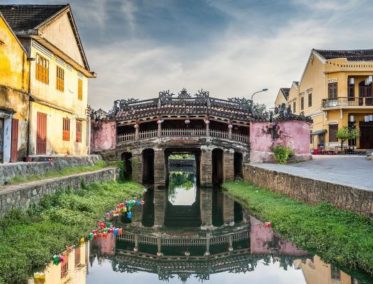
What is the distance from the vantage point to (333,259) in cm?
952

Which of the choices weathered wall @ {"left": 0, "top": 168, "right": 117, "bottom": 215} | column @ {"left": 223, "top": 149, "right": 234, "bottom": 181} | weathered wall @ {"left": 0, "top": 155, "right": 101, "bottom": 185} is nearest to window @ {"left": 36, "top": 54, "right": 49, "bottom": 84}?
weathered wall @ {"left": 0, "top": 155, "right": 101, "bottom": 185}

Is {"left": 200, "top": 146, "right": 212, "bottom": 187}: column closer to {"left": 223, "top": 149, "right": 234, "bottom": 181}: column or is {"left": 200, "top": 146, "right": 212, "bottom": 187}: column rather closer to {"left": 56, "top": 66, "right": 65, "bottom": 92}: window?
{"left": 223, "top": 149, "right": 234, "bottom": 181}: column

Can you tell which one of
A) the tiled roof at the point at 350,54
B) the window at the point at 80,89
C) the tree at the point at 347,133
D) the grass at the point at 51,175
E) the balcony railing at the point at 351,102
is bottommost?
the grass at the point at 51,175

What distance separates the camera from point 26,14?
19656 mm

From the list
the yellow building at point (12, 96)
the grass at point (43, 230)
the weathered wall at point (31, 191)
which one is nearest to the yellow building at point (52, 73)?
the yellow building at point (12, 96)

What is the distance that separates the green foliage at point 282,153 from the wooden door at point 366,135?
381 inches

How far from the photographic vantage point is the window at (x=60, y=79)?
2134 cm

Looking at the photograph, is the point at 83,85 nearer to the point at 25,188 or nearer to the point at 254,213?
the point at 254,213

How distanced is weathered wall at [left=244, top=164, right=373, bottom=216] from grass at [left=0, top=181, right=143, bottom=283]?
6746mm

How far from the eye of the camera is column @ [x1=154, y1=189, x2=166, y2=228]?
16.6 meters

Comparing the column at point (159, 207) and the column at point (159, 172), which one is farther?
the column at point (159, 172)

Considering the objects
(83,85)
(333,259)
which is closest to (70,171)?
(83,85)

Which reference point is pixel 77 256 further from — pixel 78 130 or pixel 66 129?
pixel 78 130

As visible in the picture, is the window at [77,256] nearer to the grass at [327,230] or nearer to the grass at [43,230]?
the grass at [43,230]
